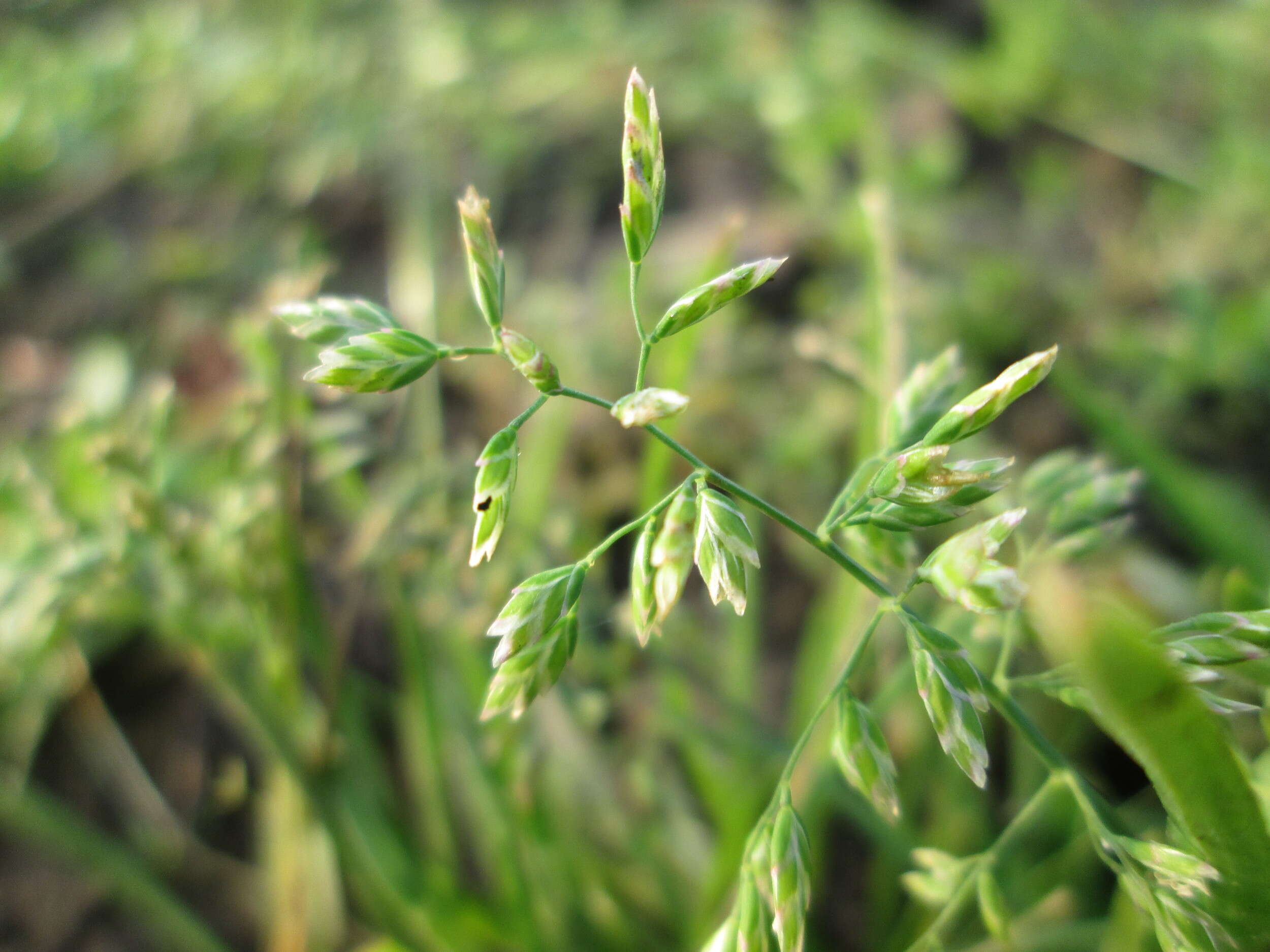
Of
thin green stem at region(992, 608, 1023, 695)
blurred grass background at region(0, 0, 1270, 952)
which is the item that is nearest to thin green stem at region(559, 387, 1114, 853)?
thin green stem at region(992, 608, 1023, 695)

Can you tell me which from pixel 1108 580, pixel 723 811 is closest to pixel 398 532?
pixel 723 811

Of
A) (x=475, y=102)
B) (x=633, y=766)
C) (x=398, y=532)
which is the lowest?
(x=633, y=766)

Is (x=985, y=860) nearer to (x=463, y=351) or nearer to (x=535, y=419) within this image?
(x=463, y=351)

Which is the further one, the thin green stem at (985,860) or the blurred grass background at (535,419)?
the blurred grass background at (535,419)

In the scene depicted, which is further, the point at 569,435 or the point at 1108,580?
the point at 569,435

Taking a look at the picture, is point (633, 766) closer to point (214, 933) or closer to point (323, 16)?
point (214, 933)

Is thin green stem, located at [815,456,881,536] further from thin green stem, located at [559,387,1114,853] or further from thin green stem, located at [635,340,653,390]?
thin green stem, located at [635,340,653,390]

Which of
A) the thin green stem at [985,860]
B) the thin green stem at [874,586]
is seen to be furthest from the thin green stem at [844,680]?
the thin green stem at [985,860]

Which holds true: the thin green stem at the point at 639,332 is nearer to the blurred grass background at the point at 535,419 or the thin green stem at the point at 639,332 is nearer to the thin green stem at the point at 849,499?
the thin green stem at the point at 849,499
